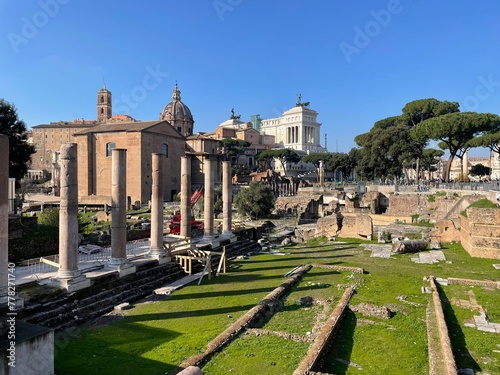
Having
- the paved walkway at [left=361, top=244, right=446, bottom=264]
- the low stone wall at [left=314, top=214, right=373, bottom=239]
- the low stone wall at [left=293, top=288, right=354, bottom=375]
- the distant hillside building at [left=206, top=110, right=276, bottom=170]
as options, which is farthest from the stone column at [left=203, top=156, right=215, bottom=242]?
the distant hillside building at [left=206, top=110, right=276, bottom=170]

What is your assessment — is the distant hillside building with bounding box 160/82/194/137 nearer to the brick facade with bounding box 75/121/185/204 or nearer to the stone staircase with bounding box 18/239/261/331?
the brick facade with bounding box 75/121/185/204

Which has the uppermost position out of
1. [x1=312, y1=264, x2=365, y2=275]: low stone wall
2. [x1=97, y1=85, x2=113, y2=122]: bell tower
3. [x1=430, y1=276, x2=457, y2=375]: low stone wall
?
[x1=97, y1=85, x2=113, y2=122]: bell tower

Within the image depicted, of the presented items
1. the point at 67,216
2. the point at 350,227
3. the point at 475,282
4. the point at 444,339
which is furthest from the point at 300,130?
the point at 444,339

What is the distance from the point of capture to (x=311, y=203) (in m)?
36.8

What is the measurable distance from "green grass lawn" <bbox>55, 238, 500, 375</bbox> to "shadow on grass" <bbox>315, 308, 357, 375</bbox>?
0.06ft

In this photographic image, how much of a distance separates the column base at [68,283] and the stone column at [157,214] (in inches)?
140

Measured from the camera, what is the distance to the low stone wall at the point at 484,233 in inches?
615

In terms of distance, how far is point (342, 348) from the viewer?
735 centimetres

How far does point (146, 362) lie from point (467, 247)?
50.1 ft

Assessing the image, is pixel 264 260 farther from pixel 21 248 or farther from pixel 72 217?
pixel 21 248

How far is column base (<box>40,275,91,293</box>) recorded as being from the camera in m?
9.58

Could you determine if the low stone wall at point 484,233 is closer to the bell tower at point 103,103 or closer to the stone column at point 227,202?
the stone column at point 227,202

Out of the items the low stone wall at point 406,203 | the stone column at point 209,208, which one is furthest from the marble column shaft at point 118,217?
the low stone wall at point 406,203

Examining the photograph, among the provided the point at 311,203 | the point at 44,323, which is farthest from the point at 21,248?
the point at 311,203
